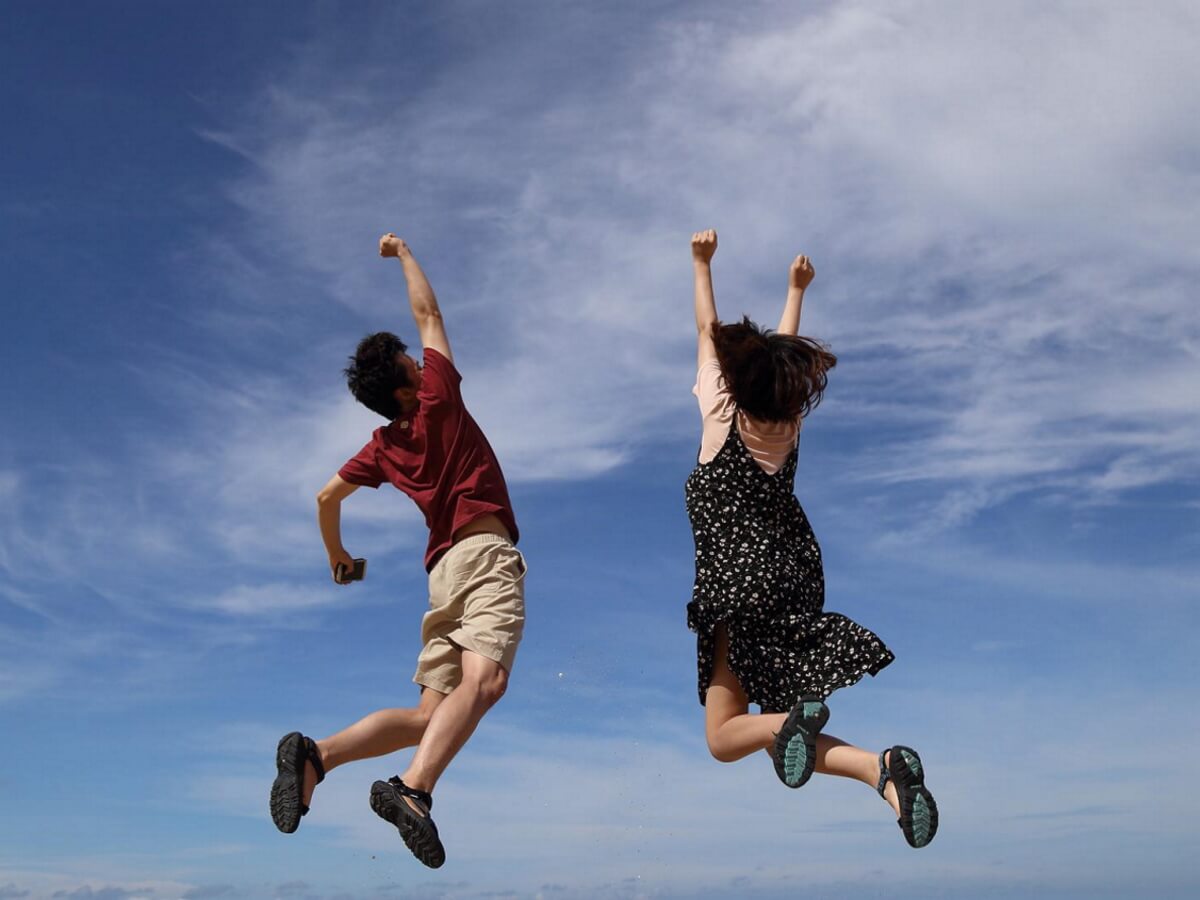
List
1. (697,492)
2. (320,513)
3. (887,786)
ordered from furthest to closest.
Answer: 1. (320,513)
2. (697,492)
3. (887,786)

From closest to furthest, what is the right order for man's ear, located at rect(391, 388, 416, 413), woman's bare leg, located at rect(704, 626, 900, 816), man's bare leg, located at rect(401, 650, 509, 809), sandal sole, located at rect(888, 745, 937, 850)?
1. sandal sole, located at rect(888, 745, 937, 850)
2. woman's bare leg, located at rect(704, 626, 900, 816)
3. man's bare leg, located at rect(401, 650, 509, 809)
4. man's ear, located at rect(391, 388, 416, 413)

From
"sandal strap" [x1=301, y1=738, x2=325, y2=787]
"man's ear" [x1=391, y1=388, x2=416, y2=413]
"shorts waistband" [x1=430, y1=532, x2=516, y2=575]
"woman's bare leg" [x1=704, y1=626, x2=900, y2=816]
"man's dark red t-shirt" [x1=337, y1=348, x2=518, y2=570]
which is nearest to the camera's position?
"woman's bare leg" [x1=704, y1=626, x2=900, y2=816]

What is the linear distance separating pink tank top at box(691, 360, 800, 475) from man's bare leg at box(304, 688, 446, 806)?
2102 millimetres

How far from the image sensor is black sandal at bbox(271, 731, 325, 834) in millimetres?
6770

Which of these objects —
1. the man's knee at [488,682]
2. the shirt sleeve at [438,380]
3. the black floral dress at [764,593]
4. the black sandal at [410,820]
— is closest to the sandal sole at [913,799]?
the black floral dress at [764,593]

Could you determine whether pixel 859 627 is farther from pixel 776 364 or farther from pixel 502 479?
pixel 502 479

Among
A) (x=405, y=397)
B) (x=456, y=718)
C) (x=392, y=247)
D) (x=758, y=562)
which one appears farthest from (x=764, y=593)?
(x=392, y=247)

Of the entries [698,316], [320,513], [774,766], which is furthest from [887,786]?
[320,513]

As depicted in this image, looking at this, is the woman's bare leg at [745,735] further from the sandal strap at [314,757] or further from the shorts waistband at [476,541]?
the sandal strap at [314,757]

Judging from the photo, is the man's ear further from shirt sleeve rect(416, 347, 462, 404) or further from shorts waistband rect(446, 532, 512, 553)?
shorts waistband rect(446, 532, 512, 553)

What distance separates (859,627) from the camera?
22.9 ft

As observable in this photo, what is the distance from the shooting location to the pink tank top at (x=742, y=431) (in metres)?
7.18

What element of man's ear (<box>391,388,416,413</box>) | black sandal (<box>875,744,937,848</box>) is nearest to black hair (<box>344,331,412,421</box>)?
man's ear (<box>391,388,416,413</box>)

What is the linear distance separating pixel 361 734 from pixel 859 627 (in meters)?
2.75
